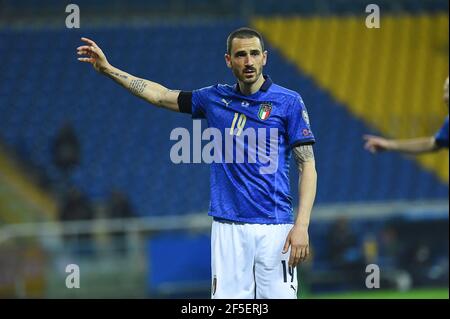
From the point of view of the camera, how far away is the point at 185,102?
5.79m

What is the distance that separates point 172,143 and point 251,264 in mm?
10624

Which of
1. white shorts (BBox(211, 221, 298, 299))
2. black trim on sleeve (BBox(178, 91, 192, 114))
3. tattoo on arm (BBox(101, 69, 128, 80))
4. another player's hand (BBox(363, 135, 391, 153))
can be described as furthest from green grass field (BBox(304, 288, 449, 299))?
tattoo on arm (BBox(101, 69, 128, 80))

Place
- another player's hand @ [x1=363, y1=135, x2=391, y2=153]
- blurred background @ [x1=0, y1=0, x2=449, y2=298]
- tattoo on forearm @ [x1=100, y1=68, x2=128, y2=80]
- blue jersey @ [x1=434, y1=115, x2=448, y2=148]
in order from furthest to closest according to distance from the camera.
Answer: blurred background @ [x1=0, y1=0, x2=449, y2=298]
blue jersey @ [x1=434, y1=115, x2=448, y2=148]
another player's hand @ [x1=363, y1=135, x2=391, y2=153]
tattoo on forearm @ [x1=100, y1=68, x2=128, y2=80]

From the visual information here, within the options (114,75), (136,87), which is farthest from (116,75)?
(136,87)

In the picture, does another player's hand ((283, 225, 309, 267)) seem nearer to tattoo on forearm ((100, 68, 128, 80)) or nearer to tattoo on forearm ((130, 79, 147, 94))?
tattoo on forearm ((130, 79, 147, 94))

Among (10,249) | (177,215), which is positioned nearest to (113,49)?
(177,215)

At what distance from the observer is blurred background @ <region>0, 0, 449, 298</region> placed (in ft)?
39.6

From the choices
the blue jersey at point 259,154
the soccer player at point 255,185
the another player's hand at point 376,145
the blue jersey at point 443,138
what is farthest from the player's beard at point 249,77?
the blue jersey at point 443,138

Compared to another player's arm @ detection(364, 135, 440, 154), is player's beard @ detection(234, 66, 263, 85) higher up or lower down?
higher up

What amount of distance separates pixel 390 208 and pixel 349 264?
1251 mm

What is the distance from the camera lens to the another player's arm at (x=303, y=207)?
17.4ft

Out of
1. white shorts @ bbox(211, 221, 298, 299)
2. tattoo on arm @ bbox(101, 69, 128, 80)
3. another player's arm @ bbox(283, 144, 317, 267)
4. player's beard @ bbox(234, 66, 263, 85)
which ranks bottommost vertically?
white shorts @ bbox(211, 221, 298, 299)

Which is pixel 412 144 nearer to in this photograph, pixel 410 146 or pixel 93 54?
pixel 410 146

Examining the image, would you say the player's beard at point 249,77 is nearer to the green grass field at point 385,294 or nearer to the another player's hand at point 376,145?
the another player's hand at point 376,145
